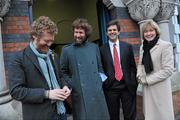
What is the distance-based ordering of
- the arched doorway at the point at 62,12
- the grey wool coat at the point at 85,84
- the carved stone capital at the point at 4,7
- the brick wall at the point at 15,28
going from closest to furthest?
the grey wool coat at the point at 85,84, the carved stone capital at the point at 4,7, the brick wall at the point at 15,28, the arched doorway at the point at 62,12

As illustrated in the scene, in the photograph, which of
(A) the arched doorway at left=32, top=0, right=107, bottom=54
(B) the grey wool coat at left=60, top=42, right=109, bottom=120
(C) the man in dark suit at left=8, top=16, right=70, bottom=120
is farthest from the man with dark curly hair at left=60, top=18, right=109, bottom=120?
(A) the arched doorway at left=32, top=0, right=107, bottom=54

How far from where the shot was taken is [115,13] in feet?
21.3

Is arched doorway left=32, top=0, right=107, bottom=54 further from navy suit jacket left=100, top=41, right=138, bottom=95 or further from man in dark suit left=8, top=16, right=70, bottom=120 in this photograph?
man in dark suit left=8, top=16, right=70, bottom=120

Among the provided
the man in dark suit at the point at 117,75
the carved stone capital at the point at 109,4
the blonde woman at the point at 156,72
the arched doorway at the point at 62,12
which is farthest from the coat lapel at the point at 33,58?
the arched doorway at the point at 62,12

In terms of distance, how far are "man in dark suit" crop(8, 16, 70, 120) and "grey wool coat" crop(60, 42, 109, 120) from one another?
0.82 meters

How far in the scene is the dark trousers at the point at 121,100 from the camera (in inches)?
163

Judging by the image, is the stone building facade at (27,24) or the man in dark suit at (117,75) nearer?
the man in dark suit at (117,75)

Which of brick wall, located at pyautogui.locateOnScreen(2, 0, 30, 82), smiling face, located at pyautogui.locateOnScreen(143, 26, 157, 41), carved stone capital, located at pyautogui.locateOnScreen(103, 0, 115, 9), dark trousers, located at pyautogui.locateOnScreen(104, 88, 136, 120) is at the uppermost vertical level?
carved stone capital, located at pyautogui.locateOnScreen(103, 0, 115, 9)

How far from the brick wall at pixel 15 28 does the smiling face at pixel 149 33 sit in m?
2.41

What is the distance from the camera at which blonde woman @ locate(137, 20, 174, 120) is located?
3.93m

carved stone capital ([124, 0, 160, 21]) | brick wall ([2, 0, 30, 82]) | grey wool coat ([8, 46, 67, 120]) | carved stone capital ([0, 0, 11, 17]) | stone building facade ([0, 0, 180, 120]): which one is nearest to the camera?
grey wool coat ([8, 46, 67, 120])

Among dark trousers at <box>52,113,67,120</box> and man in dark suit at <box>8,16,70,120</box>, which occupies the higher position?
man in dark suit at <box>8,16,70,120</box>

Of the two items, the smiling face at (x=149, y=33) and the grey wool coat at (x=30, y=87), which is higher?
the smiling face at (x=149, y=33)

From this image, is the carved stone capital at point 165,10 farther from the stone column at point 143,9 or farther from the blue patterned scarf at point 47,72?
the blue patterned scarf at point 47,72
